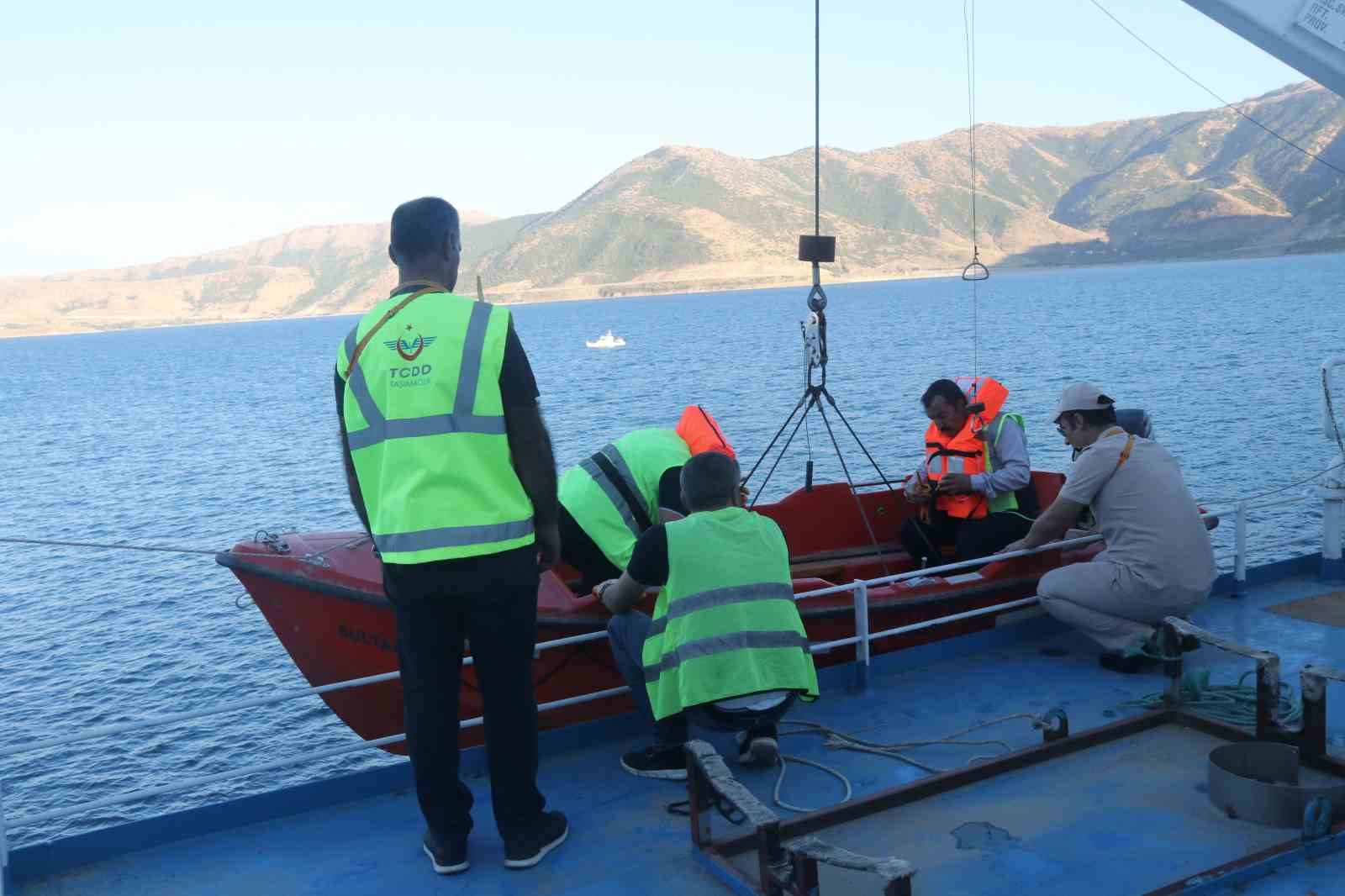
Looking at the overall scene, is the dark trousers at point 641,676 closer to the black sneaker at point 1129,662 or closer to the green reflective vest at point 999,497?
the black sneaker at point 1129,662

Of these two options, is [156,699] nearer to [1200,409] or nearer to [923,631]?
[923,631]

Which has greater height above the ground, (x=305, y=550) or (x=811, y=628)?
(x=305, y=550)

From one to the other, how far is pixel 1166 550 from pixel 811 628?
Result: 1638mm

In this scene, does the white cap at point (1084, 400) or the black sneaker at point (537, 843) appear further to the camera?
the white cap at point (1084, 400)

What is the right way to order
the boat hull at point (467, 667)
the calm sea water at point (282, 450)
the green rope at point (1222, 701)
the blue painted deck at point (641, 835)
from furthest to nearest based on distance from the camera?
the calm sea water at point (282, 450)
the boat hull at point (467, 667)
the green rope at point (1222, 701)
the blue painted deck at point (641, 835)

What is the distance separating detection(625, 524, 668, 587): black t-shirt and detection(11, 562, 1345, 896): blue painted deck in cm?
80

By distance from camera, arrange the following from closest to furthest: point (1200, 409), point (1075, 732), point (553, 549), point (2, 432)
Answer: point (553, 549), point (1075, 732), point (1200, 409), point (2, 432)

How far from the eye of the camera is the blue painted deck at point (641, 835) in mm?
3305

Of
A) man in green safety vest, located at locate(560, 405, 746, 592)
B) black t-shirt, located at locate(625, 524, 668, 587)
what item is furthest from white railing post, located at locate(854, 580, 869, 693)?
black t-shirt, located at locate(625, 524, 668, 587)

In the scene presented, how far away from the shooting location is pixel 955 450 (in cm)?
643

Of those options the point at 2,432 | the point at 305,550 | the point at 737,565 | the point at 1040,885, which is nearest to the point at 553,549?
the point at 737,565

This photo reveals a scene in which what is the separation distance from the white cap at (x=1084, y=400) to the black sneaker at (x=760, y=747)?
2.10 meters

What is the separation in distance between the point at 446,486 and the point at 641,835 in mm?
1432

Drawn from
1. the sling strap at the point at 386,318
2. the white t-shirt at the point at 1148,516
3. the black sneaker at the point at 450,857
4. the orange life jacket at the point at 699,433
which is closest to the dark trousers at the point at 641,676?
the black sneaker at the point at 450,857
